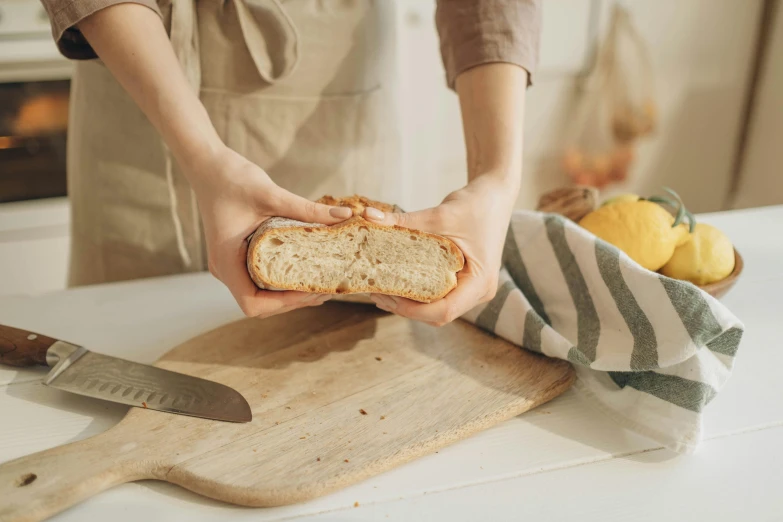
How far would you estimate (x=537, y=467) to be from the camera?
0.67m

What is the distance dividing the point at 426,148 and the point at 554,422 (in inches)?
62.3

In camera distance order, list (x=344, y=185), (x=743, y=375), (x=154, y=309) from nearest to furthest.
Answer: (x=743, y=375)
(x=154, y=309)
(x=344, y=185)

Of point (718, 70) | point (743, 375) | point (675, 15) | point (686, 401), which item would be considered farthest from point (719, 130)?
point (686, 401)

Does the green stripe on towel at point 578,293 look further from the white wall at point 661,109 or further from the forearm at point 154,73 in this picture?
the white wall at point 661,109

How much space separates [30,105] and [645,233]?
1.69 metres

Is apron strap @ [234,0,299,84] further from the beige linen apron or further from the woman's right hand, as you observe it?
the woman's right hand

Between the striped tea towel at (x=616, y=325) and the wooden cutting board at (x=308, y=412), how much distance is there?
39 millimetres

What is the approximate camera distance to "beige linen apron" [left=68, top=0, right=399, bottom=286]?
100 cm

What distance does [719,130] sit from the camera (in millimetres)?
2416

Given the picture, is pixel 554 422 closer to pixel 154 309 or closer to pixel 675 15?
pixel 154 309

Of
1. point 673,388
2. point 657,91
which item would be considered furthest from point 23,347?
point 657,91

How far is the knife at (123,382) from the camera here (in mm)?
714

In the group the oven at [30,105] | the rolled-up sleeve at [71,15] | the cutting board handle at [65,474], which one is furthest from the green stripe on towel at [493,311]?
the oven at [30,105]

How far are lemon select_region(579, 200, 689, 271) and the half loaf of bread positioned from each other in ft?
0.92
